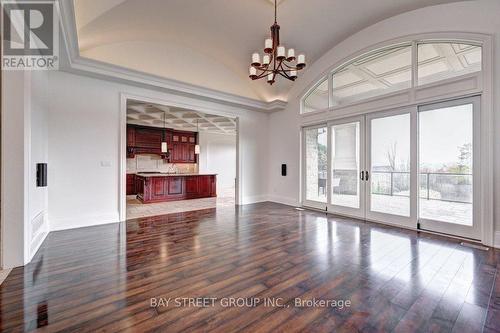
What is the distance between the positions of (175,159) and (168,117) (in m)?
2.55

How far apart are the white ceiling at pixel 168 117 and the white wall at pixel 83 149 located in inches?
71.7

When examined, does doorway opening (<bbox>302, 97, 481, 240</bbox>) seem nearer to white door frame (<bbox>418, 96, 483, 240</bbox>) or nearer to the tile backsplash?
white door frame (<bbox>418, 96, 483, 240</bbox>)

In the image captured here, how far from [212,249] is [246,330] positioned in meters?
1.63

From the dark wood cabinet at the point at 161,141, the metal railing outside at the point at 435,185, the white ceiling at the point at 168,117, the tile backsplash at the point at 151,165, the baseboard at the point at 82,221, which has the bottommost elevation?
the baseboard at the point at 82,221

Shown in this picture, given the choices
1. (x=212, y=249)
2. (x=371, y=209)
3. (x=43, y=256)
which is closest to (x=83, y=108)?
(x=43, y=256)

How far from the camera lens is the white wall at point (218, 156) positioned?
1155 cm

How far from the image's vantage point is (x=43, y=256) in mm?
2902

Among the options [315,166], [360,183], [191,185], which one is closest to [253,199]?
[315,166]

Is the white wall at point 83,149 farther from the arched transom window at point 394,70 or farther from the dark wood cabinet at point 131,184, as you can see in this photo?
the dark wood cabinet at point 131,184

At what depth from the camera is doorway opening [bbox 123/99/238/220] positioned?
23.3ft

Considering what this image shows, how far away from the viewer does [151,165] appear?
10.2 metres

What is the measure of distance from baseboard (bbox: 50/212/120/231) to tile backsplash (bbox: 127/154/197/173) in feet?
18.4

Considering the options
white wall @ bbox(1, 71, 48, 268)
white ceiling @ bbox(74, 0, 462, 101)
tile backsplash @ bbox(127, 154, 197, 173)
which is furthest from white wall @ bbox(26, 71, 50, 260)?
tile backsplash @ bbox(127, 154, 197, 173)

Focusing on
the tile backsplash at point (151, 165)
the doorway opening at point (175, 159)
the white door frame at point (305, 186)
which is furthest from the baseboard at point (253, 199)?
the tile backsplash at point (151, 165)
